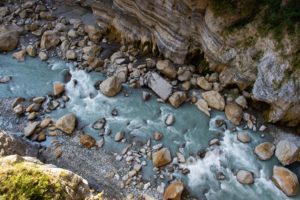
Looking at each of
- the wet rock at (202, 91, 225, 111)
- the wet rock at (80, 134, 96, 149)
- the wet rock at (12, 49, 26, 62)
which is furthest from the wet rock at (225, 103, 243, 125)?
the wet rock at (12, 49, 26, 62)

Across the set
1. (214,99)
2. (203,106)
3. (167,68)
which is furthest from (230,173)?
(167,68)

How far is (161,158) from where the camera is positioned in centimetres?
731

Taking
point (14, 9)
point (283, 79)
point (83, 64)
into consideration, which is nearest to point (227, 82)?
point (283, 79)

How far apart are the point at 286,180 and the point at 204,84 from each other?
333 cm

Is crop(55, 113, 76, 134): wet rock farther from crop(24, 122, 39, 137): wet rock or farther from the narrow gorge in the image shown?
crop(24, 122, 39, 137): wet rock

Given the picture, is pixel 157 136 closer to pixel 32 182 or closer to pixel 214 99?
pixel 214 99

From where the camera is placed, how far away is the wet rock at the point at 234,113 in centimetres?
793

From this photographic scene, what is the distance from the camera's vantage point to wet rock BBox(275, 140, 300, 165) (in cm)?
714

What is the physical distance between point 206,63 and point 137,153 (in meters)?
3.46

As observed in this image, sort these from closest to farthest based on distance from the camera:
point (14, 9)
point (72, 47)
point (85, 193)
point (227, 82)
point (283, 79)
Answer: point (85, 193)
point (283, 79)
point (227, 82)
point (72, 47)
point (14, 9)

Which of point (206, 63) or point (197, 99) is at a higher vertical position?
point (206, 63)

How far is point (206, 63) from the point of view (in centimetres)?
888

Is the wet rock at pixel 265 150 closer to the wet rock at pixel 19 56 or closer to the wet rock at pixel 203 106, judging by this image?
the wet rock at pixel 203 106

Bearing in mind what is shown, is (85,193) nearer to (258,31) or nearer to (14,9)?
(258,31)
